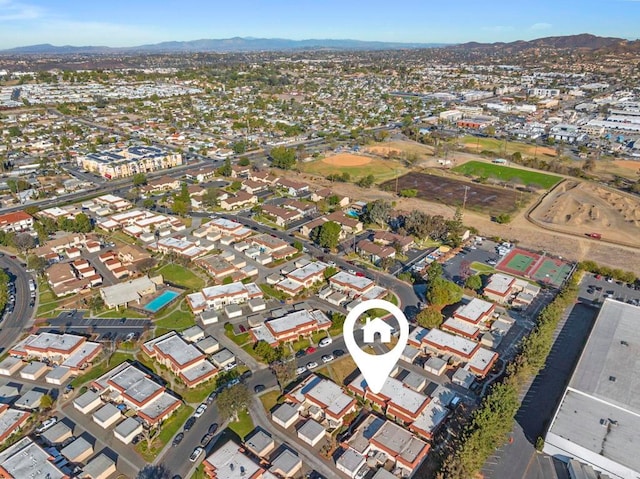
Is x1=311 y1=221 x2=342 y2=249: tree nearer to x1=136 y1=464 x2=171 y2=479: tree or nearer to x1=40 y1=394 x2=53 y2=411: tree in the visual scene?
x1=136 y1=464 x2=171 y2=479: tree

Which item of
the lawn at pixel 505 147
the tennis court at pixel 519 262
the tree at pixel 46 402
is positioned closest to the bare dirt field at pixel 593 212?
the tennis court at pixel 519 262

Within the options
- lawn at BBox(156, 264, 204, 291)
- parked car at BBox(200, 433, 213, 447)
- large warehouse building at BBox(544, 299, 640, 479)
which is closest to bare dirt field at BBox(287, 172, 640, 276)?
large warehouse building at BBox(544, 299, 640, 479)

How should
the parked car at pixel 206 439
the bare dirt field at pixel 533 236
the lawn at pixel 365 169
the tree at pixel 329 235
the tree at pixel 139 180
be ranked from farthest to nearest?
the lawn at pixel 365 169, the tree at pixel 139 180, the bare dirt field at pixel 533 236, the tree at pixel 329 235, the parked car at pixel 206 439

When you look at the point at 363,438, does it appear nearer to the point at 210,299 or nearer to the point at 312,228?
the point at 210,299

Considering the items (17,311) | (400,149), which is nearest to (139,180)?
(17,311)

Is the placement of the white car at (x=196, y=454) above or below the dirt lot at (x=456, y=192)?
below

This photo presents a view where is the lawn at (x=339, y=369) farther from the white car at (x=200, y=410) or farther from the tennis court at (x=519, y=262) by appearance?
the tennis court at (x=519, y=262)

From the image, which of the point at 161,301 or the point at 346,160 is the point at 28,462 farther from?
the point at 346,160

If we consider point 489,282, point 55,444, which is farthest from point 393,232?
point 55,444
